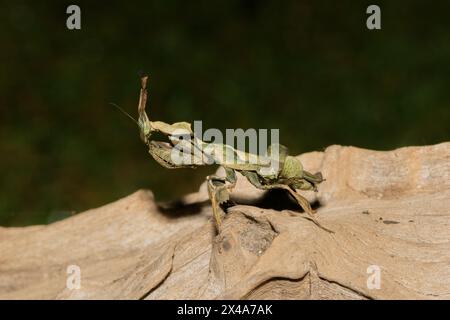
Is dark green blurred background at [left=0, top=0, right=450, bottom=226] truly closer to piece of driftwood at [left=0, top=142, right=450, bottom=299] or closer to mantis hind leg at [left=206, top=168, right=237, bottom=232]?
piece of driftwood at [left=0, top=142, right=450, bottom=299]

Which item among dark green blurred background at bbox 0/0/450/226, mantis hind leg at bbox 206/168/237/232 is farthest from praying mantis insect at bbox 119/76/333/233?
dark green blurred background at bbox 0/0/450/226

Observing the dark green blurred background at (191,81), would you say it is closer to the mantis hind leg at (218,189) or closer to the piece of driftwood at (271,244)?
the piece of driftwood at (271,244)

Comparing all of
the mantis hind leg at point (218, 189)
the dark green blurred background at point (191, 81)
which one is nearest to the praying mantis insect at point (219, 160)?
the mantis hind leg at point (218, 189)

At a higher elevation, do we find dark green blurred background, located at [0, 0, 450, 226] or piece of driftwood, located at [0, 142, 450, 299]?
dark green blurred background, located at [0, 0, 450, 226]

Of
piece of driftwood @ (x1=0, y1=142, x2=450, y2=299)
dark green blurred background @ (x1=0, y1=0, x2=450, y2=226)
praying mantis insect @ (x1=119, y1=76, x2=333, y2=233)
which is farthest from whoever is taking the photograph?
dark green blurred background @ (x1=0, y1=0, x2=450, y2=226)

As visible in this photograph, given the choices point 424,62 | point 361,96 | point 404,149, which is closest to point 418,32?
point 424,62

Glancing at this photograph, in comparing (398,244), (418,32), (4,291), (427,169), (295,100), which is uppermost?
(418,32)

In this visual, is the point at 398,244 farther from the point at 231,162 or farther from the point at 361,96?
the point at 361,96
